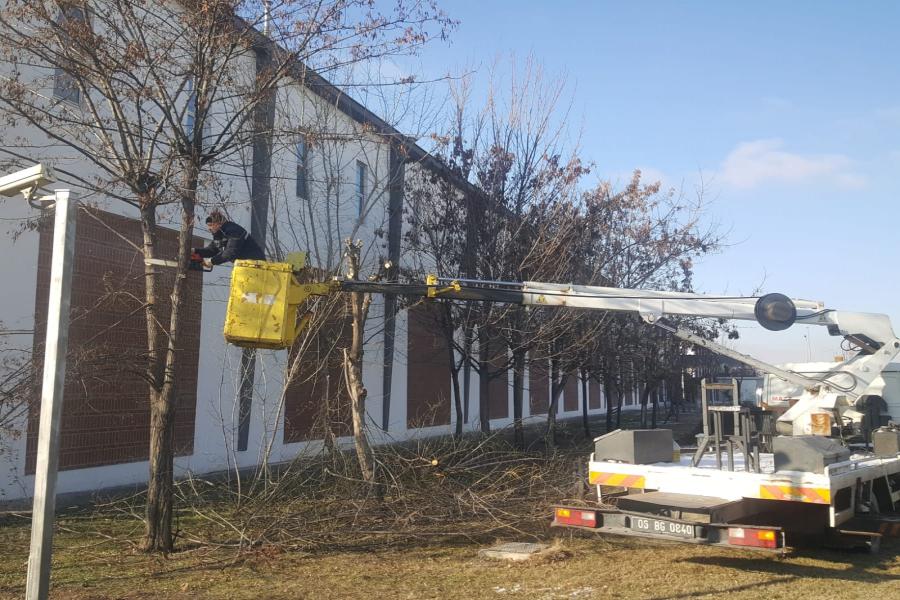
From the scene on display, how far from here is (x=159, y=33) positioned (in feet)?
28.8

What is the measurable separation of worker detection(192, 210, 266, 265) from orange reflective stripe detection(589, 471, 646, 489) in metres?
4.23

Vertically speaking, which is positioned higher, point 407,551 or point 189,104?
point 189,104

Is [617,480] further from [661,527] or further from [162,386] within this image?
[162,386]

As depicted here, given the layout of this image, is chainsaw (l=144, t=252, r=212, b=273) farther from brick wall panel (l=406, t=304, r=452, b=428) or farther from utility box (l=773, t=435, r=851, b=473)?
brick wall panel (l=406, t=304, r=452, b=428)

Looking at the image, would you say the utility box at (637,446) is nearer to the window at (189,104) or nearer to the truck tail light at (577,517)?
the truck tail light at (577,517)

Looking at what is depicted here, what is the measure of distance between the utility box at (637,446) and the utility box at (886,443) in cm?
240

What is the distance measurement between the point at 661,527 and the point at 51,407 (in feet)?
16.4

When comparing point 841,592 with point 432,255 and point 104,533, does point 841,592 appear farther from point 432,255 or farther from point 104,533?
point 432,255

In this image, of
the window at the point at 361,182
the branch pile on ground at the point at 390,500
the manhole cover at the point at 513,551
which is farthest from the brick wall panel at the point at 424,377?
the manhole cover at the point at 513,551

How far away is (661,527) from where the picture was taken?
6773 millimetres

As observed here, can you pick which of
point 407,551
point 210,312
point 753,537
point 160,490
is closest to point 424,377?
point 210,312

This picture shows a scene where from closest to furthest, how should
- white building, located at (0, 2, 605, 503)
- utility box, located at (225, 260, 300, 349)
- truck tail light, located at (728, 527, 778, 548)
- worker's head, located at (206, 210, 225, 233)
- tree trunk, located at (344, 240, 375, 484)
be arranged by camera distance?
1. truck tail light, located at (728, 527, 778, 548)
2. utility box, located at (225, 260, 300, 349)
3. worker's head, located at (206, 210, 225, 233)
4. tree trunk, located at (344, 240, 375, 484)
5. white building, located at (0, 2, 605, 503)

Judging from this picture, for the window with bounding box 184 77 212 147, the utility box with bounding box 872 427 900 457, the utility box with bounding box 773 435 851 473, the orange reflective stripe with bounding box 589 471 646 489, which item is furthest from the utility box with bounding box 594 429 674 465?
the window with bounding box 184 77 212 147

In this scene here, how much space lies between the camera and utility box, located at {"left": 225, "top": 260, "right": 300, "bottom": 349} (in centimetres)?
643
